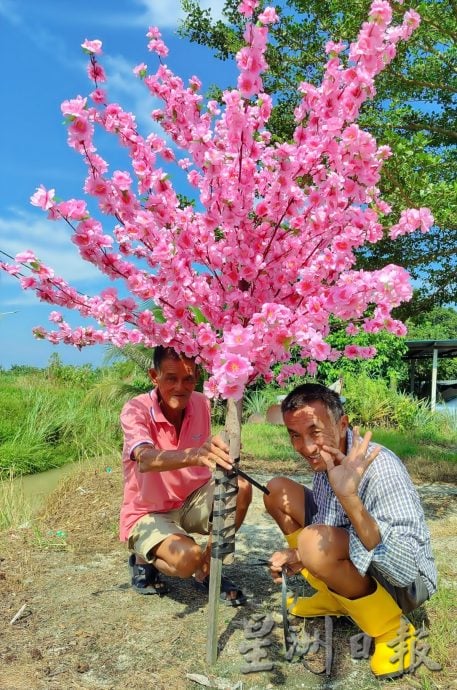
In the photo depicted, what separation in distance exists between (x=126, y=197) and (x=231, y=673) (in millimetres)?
1995

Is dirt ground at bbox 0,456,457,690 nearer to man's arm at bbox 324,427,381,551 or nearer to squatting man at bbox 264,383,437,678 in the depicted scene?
squatting man at bbox 264,383,437,678

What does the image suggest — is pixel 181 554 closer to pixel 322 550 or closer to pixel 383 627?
pixel 322 550

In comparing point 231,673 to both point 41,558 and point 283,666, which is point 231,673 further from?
point 41,558

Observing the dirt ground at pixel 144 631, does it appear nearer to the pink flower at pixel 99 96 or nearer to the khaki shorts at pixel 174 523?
the khaki shorts at pixel 174 523

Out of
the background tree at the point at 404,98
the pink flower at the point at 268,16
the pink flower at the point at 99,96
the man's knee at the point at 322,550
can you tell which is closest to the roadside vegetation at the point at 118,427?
the background tree at the point at 404,98

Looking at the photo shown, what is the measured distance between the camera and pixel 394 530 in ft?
7.48

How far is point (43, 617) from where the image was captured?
9.62 ft

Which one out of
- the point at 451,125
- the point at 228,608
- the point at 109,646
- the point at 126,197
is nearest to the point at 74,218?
the point at 126,197

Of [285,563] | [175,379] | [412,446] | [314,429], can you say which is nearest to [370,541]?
[314,429]

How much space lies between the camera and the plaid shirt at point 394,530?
7.35ft

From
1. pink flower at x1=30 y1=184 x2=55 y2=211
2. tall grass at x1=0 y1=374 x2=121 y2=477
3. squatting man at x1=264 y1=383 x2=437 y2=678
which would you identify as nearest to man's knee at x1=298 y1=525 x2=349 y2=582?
squatting man at x1=264 y1=383 x2=437 y2=678

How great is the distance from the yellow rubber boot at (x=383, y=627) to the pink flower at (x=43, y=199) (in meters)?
1.96

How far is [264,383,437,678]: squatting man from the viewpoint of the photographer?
2.24 m

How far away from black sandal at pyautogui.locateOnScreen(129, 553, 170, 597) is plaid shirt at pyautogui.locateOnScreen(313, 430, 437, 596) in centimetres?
130
